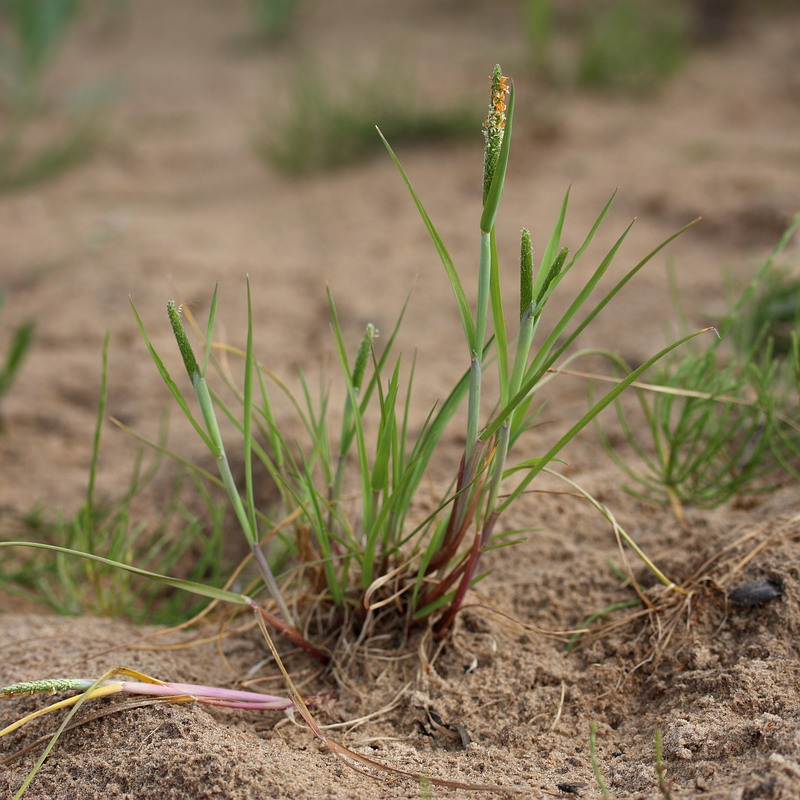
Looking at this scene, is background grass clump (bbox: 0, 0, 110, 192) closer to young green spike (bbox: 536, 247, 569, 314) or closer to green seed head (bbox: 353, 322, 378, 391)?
green seed head (bbox: 353, 322, 378, 391)

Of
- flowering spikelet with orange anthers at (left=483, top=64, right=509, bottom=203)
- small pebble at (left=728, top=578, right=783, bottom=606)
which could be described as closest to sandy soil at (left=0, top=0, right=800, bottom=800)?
small pebble at (left=728, top=578, right=783, bottom=606)

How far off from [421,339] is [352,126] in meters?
1.28

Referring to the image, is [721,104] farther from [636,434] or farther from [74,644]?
[74,644]

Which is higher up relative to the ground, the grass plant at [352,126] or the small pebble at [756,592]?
the grass plant at [352,126]

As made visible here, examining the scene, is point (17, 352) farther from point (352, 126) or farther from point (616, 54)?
point (616, 54)

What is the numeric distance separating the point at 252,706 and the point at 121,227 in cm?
218

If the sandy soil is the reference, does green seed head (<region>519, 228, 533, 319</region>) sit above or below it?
above

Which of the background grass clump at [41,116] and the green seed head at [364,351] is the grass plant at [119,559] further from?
the background grass clump at [41,116]

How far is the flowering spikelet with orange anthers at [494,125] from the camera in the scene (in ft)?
2.63

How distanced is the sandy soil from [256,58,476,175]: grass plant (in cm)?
9

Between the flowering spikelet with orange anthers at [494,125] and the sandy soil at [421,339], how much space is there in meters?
0.59

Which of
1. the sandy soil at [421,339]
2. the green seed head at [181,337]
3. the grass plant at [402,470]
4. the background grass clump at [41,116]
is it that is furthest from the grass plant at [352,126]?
the green seed head at [181,337]

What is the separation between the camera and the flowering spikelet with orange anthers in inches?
31.6

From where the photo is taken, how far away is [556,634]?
114 centimetres
